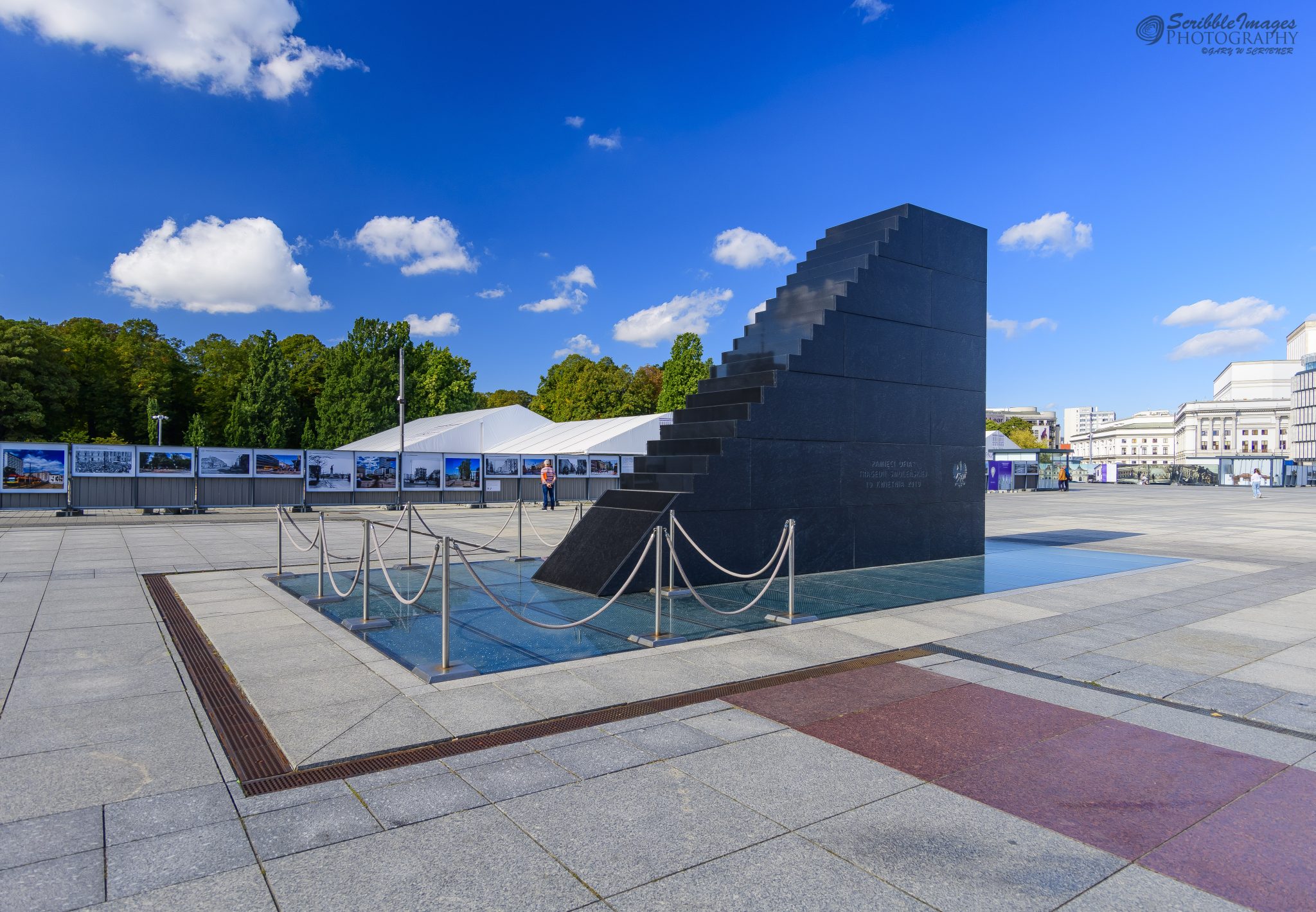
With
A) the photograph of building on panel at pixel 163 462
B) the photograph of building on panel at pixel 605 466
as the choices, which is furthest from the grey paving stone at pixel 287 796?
the photograph of building on panel at pixel 605 466

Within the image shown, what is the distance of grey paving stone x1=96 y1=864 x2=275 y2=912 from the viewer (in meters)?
3.00

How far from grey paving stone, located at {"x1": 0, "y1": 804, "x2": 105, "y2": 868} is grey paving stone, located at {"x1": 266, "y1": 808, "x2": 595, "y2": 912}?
3.35 feet

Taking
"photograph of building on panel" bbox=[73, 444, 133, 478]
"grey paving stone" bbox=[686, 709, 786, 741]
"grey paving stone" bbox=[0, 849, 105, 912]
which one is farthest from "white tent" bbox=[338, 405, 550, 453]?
"grey paving stone" bbox=[0, 849, 105, 912]

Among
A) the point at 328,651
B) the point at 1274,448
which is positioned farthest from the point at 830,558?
the point at 1274,448

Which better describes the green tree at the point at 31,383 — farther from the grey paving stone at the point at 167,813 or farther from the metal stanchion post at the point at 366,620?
the grey paving stone at the point at 167,813

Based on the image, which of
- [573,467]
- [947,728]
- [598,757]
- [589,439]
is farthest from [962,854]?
[589,439]

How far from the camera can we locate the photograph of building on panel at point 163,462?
2478 centimetres

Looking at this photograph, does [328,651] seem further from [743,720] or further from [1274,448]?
[1274,448]

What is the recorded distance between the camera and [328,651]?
7.05 meters

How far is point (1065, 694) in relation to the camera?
5.98 m

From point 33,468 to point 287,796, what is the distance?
86.5 feet

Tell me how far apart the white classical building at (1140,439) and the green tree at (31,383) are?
167920 millimetres

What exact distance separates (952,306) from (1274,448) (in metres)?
Result: 150

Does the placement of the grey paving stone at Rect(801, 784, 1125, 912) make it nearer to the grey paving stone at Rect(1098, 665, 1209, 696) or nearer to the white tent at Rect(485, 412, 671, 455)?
the grey paving stone at Rect(1098, 665, 1209, 696)
